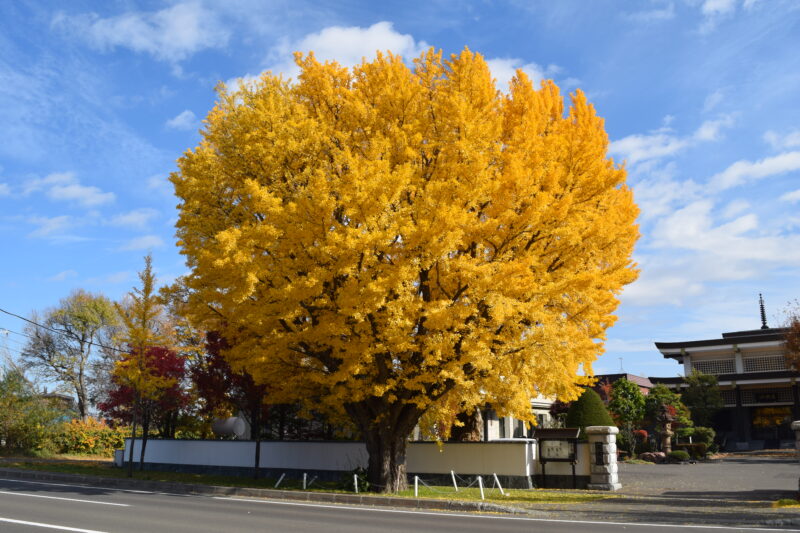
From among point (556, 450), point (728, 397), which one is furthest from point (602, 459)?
point (728, 397)

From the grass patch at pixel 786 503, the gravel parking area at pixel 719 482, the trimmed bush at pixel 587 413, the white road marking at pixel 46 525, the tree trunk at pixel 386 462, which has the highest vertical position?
the trimmed bush at pixel 587 413

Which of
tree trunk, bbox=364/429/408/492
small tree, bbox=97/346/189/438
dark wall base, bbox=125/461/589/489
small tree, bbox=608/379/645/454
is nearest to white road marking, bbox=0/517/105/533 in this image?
tree trunk, bbox=364/429/408/492

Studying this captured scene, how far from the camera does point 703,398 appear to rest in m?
43.9

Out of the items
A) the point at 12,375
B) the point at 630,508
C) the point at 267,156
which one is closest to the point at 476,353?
the point at 630,508

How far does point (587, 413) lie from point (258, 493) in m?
13.7

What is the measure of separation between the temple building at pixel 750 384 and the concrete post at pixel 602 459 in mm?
30878

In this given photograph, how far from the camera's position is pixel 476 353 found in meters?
14.2

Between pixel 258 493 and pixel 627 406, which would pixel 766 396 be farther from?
pixel 258 493

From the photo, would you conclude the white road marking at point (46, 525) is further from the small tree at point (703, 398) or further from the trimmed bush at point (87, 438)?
the small tree at point (703, 398)

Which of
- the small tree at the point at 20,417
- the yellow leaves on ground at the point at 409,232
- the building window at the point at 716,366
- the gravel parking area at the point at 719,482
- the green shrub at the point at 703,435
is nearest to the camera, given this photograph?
the yellow leaves on ground at the point at 409,232

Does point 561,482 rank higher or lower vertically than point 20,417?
lower

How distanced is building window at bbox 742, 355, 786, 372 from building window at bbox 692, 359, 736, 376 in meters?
0.98

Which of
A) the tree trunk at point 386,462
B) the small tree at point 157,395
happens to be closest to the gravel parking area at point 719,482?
the tree trunk at point 386,462

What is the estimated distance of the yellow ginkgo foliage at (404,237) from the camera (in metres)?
14.3
